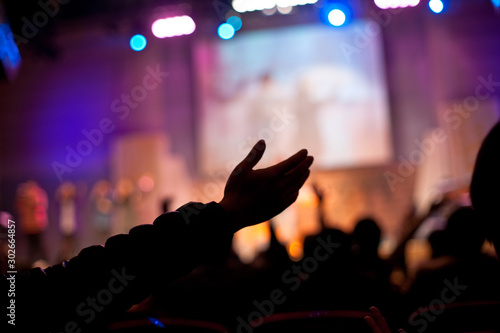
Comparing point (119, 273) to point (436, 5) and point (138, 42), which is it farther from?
point (138, 42)

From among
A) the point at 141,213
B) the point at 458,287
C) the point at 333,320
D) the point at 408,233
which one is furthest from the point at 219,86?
the point at 333,320

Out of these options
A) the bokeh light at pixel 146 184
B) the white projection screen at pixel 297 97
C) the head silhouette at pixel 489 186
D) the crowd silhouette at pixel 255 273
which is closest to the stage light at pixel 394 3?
the white projection screen at pixel 297 97

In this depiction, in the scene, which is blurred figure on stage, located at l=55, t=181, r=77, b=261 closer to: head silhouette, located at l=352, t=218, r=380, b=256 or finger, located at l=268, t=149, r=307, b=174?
head silhouette, located at l=352, t=218, r=380, b=256

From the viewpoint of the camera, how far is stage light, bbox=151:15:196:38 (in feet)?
21.4

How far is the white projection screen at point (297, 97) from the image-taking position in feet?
24.8

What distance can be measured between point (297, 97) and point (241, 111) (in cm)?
88

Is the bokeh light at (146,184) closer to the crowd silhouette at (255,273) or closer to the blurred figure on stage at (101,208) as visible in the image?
the blurred figure on stage at (101,208)

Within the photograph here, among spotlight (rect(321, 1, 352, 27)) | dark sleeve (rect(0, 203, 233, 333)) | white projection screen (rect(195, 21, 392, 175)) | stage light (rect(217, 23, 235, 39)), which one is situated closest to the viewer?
dark sleeve (rect(0, 203, 233, 333))

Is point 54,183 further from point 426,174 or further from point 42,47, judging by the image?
point 426,174

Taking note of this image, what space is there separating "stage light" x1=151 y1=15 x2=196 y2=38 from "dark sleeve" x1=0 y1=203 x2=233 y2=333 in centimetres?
609

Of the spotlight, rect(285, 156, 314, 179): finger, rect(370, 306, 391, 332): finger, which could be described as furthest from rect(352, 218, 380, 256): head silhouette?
the spotlight

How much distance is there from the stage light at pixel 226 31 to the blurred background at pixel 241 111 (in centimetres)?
2

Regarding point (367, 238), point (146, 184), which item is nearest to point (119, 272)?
point (367, 238)

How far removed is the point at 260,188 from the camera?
76cm
